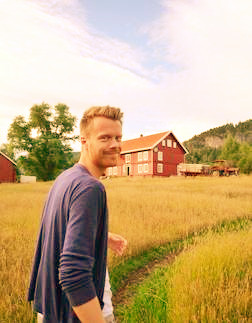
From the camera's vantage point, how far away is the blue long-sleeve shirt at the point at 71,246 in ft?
4.38

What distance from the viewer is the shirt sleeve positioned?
1319 millimetres

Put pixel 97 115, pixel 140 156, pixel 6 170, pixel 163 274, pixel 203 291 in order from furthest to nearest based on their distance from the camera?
pixel 6 170 < pixel 140 156 < pixel 163 274 < pixel 203 291 < pixel 97 115

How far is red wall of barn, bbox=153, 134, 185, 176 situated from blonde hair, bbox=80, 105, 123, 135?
38663mm

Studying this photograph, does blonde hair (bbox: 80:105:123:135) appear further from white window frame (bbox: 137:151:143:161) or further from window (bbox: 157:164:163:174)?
white window frame (bbox: 137:151:143:161)

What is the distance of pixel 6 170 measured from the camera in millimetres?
42750

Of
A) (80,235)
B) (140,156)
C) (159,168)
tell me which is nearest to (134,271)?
(80,235)

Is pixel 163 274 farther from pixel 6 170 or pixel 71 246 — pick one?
pixel 6 170

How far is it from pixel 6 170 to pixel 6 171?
0.16 meters

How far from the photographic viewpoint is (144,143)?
42500mm

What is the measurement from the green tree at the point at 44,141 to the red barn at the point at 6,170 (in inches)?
105

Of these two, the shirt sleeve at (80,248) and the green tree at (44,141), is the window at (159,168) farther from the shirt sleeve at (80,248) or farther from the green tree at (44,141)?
the shirt sleeve at (80,248)

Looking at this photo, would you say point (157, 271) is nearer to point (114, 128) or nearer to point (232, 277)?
point (232, 277)

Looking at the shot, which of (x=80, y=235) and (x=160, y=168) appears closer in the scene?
(x=80, y=235)

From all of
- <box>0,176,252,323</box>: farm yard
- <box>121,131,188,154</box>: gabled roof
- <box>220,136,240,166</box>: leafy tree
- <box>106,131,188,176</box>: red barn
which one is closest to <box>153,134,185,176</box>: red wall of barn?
<box>106,131,188,176</box>: red barn
